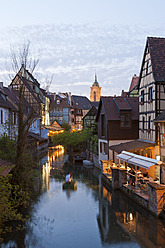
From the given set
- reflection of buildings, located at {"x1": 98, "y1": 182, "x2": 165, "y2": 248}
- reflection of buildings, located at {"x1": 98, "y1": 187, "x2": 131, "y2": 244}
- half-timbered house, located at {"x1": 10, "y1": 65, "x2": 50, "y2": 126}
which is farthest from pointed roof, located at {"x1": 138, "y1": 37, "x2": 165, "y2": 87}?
reflection of buildings, located at {"x1": 98, "y1": 187, "x2": 131, "y2": 244}

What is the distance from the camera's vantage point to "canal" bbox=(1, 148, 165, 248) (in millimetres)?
12297

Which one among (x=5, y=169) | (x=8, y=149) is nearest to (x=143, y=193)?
(x=5, y=169)

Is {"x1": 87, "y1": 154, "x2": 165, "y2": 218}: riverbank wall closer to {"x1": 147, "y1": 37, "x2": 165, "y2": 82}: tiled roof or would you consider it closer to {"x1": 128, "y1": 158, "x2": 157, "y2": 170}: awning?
{"x1": 128, "y1": 158, "x2": 157, "y2": 170}: awning

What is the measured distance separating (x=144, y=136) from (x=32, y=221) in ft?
47.7

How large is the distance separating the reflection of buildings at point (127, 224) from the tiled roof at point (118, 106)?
13385 millimetres

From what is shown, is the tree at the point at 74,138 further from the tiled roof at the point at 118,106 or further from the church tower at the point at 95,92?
the church tower at the point at 95,92

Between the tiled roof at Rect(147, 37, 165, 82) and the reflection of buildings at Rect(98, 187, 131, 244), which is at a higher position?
the tiled roof at Rect(147, 37, 165, 82)

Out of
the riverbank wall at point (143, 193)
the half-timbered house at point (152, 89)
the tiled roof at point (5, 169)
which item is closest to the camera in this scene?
the tiled roof at point (5, 169)

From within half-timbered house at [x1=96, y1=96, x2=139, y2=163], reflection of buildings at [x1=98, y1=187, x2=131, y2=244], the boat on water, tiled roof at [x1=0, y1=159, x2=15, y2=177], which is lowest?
reflection of buildings at [x1=98, y1=187, x2=131, y2=244]

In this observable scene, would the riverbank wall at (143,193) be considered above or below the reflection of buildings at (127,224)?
above

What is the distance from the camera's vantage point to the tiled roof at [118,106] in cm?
3064

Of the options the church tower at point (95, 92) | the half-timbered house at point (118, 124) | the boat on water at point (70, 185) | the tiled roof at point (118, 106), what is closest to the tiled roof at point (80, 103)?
the church tower at point (95, 92)

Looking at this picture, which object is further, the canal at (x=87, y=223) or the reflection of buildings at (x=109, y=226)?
the reflection of buildings at (x=109, y=226)

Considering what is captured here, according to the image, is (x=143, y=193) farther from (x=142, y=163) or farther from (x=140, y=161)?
(x=140, y=161)
